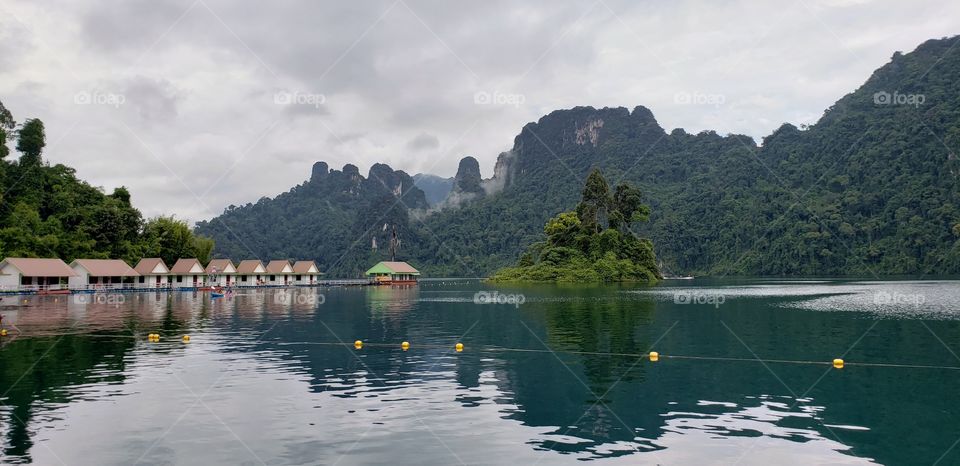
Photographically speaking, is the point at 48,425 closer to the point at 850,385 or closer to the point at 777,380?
the point at 777,380

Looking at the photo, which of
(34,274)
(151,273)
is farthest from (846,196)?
(34,274)

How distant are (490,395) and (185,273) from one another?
88123 mm

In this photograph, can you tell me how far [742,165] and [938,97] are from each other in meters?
50.2

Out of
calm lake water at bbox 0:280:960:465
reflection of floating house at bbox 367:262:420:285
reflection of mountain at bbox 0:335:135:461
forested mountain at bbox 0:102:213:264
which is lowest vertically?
calm lake water at bbox 0:280:960:465

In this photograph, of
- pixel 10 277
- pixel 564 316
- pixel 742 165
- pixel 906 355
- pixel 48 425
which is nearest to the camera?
pixel 48 425

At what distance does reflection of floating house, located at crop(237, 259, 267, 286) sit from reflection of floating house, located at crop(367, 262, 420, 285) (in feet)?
73.4

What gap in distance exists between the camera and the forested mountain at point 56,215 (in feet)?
272

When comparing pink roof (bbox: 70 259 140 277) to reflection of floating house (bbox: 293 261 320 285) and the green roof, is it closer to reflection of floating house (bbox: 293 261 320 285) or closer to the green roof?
reflection of floating house (bbox: 293 261 320 285)

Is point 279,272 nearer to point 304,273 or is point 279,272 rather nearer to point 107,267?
point 304,273

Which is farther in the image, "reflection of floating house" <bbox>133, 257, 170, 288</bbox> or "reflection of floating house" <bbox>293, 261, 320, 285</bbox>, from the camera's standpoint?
"reflection of floating house" <bbox>293, 261, 320, 285</bbox>

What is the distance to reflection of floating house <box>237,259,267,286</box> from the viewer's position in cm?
10688

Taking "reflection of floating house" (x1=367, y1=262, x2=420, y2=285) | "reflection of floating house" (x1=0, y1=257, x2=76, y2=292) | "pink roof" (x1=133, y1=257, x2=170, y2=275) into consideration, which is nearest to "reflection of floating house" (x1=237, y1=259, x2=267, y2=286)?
"pink roof" (x1=133, y1=257, x2=170, y2=275)

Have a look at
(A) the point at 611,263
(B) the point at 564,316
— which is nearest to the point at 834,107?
(A) the point at 611,263

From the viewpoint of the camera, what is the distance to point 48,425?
15.1m
